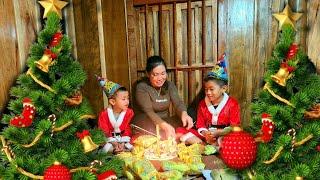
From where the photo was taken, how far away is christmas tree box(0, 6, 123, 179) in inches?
71.0

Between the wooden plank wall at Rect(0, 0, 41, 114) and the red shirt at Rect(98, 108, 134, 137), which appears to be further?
the red shirt at Rect(98, 108, 134, 137)

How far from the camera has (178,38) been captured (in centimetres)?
293

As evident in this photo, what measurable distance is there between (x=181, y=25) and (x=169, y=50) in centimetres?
25

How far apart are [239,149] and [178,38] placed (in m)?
1.32

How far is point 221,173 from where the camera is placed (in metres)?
2.13

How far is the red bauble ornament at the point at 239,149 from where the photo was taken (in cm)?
193

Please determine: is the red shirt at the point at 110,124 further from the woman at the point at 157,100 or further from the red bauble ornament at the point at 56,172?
the red bauble ornament at the point at 56,172

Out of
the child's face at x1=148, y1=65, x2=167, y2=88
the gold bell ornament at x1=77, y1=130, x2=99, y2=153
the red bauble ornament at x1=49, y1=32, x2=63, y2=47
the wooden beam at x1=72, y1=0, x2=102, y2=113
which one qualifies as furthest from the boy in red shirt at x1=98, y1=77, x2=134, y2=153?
the red bauble ornament at x1=49, y1=32, x2=63, y2=47

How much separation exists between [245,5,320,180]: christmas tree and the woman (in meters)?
0.93

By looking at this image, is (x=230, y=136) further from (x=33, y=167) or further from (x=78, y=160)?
(x=33, y=167)

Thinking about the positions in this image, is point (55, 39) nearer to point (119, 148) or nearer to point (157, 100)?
point (119, 148)

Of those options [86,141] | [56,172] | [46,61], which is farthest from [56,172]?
[46,61]

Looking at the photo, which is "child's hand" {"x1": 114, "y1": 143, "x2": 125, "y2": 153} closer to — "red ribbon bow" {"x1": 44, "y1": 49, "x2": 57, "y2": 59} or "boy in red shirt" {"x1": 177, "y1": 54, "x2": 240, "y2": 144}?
"boy in red shirt" {"x1": 177, "y1": 54, "x2": 240, "y2": 144}

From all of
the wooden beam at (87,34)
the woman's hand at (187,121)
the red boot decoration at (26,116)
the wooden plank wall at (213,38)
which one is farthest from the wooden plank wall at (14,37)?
the woman's hand at (187,121)
